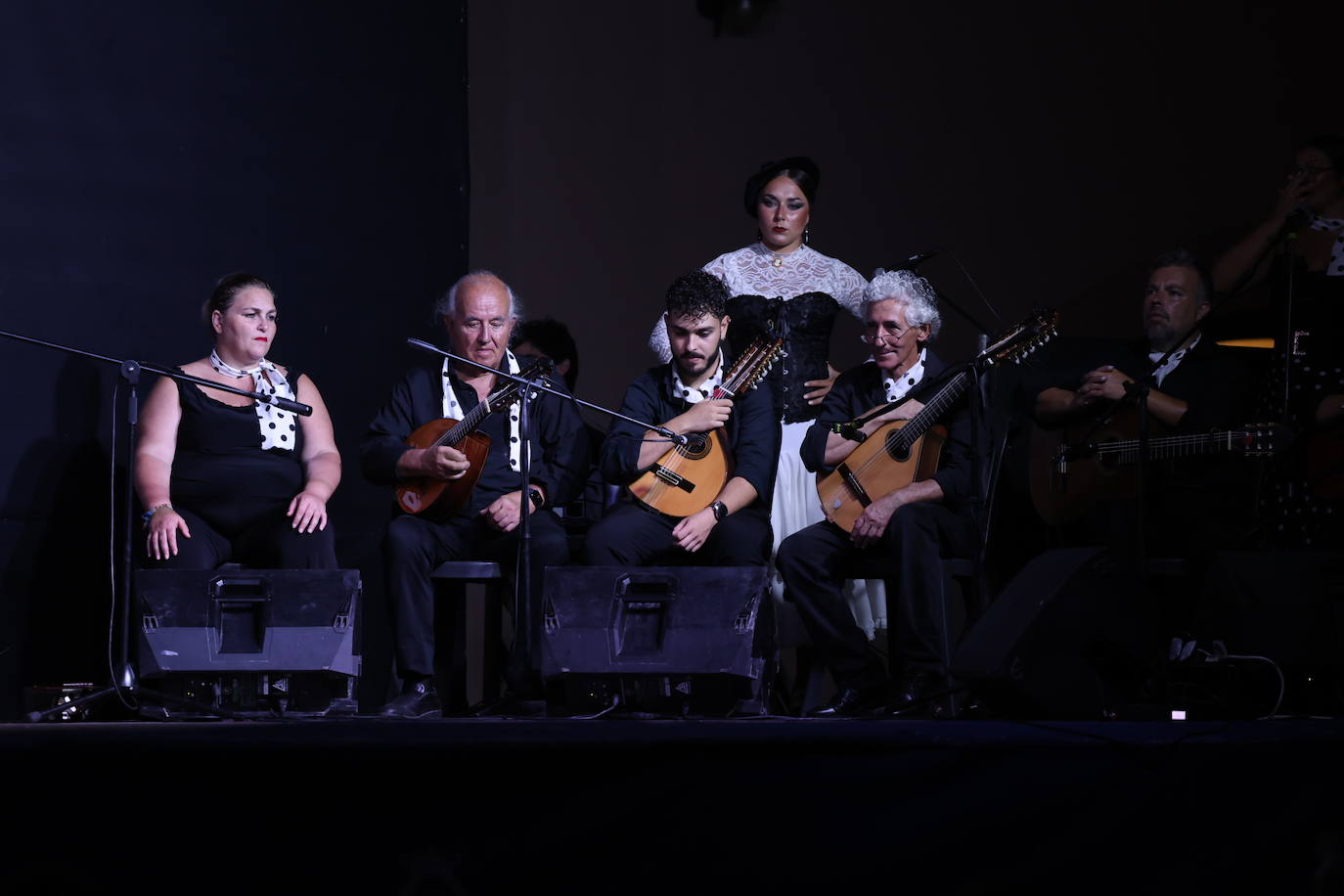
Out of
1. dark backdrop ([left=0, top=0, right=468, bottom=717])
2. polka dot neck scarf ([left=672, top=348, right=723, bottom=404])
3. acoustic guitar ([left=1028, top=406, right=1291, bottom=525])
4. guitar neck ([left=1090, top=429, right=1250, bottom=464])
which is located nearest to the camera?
guitar neck ([left=1090, top=429, right=1250, bottom=464])

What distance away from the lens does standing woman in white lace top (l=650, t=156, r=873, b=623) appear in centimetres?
450

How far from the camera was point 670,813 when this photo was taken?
189cm

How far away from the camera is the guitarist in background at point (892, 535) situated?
146 inches

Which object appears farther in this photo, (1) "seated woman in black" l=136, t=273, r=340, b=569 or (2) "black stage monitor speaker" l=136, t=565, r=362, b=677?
(1) "seated woman in black" l=136, t=273, r=340, b=569

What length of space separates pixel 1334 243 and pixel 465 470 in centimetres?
261

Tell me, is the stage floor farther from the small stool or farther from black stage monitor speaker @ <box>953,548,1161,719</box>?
the small stool

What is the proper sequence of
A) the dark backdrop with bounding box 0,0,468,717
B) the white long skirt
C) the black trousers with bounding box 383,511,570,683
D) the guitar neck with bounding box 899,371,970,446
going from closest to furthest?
the black trousers with bounding box 383,511,570,683, the guitar neck with bounding box 899,371,970,446, the dark backdrop with bounding box 0,0,468,717, the white long skirt

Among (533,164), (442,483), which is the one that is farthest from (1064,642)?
(533,164)

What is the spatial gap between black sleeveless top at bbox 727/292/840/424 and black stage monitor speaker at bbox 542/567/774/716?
1.19 meters

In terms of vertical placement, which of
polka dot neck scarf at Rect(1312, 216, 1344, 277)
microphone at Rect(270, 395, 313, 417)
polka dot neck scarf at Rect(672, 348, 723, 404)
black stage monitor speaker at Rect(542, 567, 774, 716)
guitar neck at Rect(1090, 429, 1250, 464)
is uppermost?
polka dot neck scarf at Rect(1312, 216, 1344, 277)

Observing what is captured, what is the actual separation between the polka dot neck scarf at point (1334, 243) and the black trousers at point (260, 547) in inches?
115

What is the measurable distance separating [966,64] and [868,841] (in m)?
4.11

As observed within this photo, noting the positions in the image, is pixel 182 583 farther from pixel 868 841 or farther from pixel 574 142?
pixel 574 142

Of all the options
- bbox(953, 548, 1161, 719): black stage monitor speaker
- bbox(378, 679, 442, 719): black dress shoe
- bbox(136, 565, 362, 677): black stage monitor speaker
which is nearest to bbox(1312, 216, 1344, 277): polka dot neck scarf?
bbox(953, 548, 1161, 719): black stage monitor speaker
